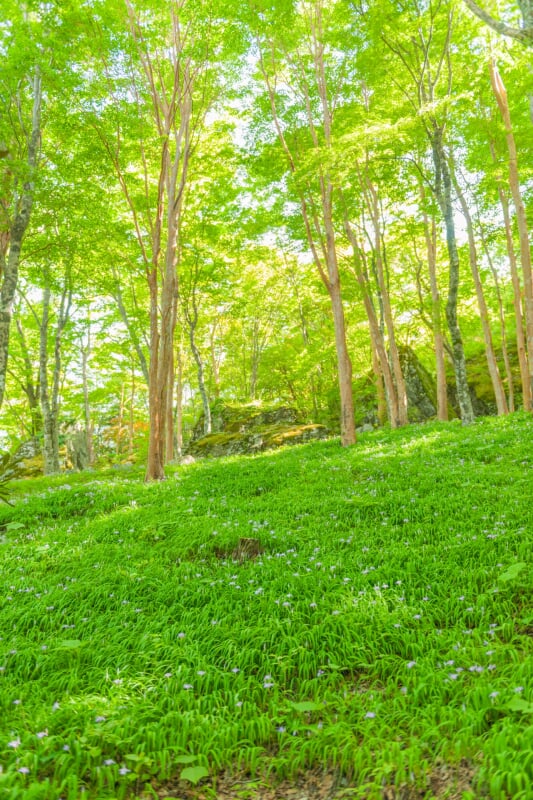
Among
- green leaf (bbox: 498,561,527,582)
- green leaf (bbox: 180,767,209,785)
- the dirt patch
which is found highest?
green leaf (bbox: 498,561,527,582)

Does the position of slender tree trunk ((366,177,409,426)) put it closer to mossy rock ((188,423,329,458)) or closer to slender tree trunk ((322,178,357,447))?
mossy rock ((188,423,329,458))

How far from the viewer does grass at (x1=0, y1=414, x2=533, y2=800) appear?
266 cm

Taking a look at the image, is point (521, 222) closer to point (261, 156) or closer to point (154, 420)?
point (261, 156)

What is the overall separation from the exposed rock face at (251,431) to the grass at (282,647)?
41.0 feet

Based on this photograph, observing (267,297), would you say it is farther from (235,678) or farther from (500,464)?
(235,678)

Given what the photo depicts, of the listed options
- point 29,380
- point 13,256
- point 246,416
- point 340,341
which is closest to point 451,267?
point 340,341

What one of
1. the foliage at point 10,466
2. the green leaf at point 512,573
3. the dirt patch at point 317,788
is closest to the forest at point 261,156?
the green leaf at point 512,573

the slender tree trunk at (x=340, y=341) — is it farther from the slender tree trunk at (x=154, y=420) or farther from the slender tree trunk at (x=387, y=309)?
the slender tree trunk at (x=154, y=420)

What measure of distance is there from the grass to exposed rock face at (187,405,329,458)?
12.5 m

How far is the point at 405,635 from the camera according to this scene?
3.77 metres

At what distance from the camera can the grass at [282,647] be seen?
8.72 feet

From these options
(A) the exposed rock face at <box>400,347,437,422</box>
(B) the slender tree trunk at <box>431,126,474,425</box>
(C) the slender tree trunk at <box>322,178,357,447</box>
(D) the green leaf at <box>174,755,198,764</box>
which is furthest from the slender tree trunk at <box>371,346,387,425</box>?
(D) the green leaf at <box>174,755,198,764</box>

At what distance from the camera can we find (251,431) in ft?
72.1

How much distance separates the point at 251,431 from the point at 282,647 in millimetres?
18134
